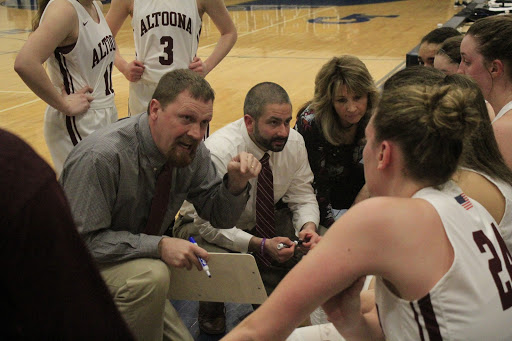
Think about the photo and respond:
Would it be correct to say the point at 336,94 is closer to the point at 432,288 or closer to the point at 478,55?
the point at 478,55

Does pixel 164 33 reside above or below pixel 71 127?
above

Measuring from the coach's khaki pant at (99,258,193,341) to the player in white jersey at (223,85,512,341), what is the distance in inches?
37.0

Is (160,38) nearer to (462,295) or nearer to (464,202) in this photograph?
(464,202)

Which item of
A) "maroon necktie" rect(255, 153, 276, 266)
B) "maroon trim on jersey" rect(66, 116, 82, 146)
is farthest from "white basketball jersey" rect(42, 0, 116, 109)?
"maroon necktie" rect(255, 153, 276, 266)

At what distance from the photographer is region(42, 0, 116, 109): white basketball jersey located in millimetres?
3086

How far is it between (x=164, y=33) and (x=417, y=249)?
8.67 ft

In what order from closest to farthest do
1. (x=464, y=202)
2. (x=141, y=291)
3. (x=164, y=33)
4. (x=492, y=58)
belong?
(x=464, y=202), (x=141, y=291), (x=492, y=58), (x=164, y=33)

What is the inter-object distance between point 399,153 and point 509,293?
411 mm

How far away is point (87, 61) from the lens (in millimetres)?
3148

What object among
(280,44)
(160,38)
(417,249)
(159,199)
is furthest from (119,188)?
(280,44)

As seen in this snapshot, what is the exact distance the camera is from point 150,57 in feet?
12.3

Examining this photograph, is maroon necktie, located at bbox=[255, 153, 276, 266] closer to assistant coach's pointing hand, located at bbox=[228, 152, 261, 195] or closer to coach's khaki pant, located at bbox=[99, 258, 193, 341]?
assistant coach's pointing hand, located at bbox=[228, 152, 261, 195]

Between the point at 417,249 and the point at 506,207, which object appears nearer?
the point at 417,249

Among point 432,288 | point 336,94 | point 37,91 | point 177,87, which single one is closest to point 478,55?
point 336,94
